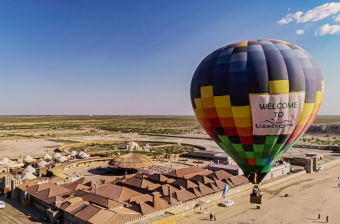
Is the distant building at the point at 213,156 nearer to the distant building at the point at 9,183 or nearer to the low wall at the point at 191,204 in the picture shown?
the low wall at the point at 191,204

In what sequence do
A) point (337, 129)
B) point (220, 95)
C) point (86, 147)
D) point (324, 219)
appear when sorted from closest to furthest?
point (220, 95) < point (324, 219) < point (86, 147) < point (337, 129)

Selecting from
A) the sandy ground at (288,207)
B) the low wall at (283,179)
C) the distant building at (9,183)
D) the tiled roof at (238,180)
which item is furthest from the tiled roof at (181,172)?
the distant building at (9,183)

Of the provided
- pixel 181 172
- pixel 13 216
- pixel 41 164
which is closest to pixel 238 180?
pixel 181 172

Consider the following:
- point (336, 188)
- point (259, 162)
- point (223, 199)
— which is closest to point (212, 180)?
point (223, 199)

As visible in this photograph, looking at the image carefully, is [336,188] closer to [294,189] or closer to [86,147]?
[294,189]

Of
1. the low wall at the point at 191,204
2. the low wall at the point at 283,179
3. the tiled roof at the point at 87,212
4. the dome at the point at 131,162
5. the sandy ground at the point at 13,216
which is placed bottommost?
the low wall at the point at 283,179

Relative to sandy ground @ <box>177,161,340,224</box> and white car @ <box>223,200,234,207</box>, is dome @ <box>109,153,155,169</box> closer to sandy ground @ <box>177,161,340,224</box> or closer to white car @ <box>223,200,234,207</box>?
sandy ground @ <box>177,161,340,224</box>
